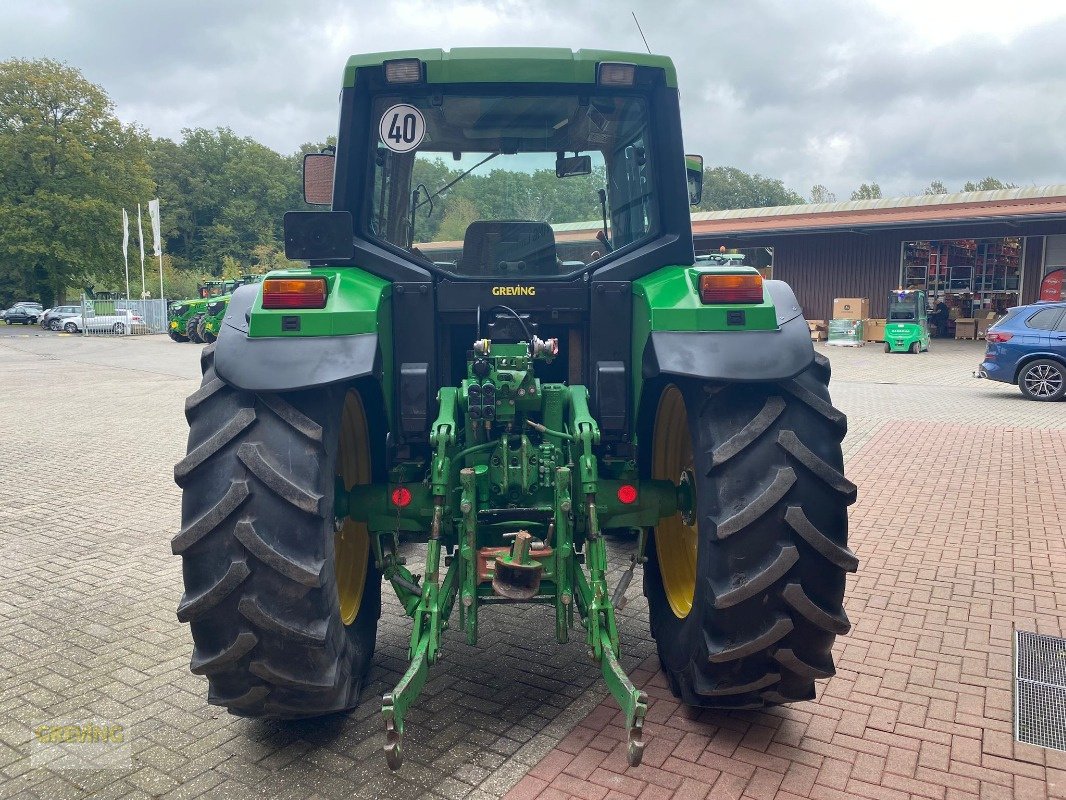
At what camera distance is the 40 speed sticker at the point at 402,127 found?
4098mm

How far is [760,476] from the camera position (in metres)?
3.24

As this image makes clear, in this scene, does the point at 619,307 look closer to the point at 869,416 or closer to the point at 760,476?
the point at 760,476

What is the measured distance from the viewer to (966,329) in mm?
27750

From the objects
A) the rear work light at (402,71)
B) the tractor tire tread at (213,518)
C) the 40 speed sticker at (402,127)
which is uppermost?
the rear work light at (402,71)

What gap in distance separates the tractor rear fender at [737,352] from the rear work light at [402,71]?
1562 mm

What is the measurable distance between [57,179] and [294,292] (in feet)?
176

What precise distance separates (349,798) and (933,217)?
1070 inches

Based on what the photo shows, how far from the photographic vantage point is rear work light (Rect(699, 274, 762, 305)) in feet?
11.4

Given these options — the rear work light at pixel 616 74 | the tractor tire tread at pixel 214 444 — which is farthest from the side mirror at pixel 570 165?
the tractor tire tread at pixel 214 444

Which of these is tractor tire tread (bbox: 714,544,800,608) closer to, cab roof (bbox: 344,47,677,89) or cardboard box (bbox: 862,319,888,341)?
cab roof (bbox: 344,47,677,89)

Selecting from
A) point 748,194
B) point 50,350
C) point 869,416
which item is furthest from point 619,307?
point 748,194

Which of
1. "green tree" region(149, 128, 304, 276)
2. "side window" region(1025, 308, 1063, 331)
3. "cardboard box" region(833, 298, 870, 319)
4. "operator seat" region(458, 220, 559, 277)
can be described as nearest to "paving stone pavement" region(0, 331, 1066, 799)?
"operator seat" region(458, 220, 559, 277)

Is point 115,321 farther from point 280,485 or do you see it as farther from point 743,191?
point 743,191

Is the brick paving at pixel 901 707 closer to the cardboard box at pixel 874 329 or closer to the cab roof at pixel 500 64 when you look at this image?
the cab roof at pixel 500 64
